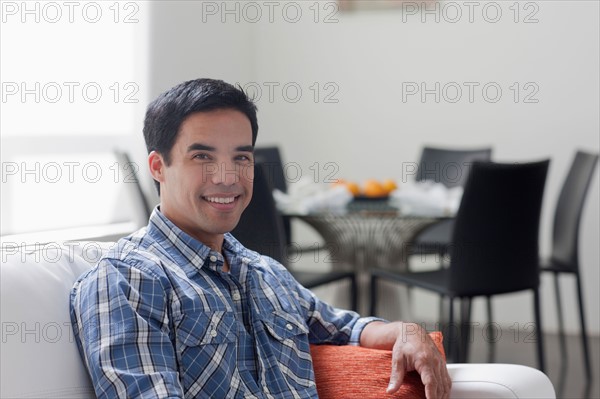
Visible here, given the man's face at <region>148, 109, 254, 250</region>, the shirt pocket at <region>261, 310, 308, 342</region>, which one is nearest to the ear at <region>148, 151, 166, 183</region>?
the man's face at <region>148, 109, 254, 250</region>

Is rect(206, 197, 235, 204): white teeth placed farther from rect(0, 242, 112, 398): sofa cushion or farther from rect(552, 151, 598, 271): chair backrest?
rect(552, 151, 598, 271): chair backrest

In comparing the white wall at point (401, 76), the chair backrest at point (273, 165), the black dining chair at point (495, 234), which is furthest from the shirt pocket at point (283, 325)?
the white wall at point (401, 76)

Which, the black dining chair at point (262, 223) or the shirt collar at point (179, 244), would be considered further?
the black dining chair at point (262, 223)

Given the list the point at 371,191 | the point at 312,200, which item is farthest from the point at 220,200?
the point at 371,191

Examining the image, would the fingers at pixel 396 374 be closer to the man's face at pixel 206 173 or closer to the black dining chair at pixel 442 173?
the man's face at pixel 206 173

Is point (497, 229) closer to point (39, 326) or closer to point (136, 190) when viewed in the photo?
point (136, 190)

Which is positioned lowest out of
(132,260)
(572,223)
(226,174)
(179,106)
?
(572,223)

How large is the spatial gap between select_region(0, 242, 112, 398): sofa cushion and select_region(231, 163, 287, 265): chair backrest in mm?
1570

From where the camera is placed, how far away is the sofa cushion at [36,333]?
1383mm

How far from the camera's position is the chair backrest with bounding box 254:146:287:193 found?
4656mm

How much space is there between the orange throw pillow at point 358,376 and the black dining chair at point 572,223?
217 centimetres

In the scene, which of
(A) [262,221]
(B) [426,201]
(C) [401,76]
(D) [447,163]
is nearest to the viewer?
(A) [262,221]

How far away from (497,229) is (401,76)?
2.13 metres

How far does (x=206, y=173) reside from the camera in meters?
1.61
